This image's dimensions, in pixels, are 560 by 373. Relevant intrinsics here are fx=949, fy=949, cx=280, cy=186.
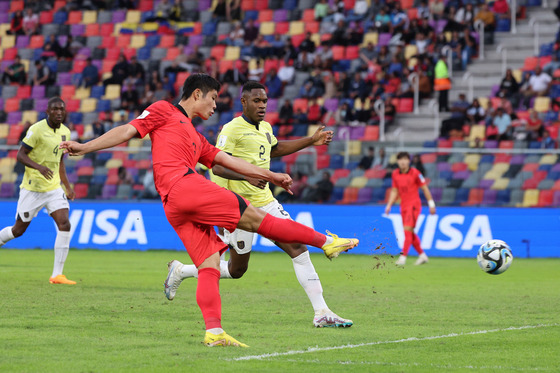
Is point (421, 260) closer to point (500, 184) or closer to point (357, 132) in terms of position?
point (500, 184)

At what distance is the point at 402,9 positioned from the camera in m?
31.0

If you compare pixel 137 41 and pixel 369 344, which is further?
pixel 137 41

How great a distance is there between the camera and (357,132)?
1035 inches

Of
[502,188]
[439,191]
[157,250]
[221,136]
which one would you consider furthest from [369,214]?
[221,136]

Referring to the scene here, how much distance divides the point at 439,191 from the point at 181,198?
1588 centimetres

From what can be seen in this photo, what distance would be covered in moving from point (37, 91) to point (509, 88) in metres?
16.4

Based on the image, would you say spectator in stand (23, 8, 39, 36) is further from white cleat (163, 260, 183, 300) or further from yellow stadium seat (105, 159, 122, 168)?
white cleat (163, 260, 183, 300)

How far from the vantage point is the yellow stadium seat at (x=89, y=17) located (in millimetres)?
36656

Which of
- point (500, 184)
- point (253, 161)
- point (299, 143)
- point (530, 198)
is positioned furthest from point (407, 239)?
point (253, 161)

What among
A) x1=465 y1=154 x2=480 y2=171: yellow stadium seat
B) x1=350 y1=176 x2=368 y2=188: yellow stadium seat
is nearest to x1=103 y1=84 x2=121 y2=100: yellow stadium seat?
x1=350 y1=176 x2=368 y2=188: yellow stadium seat

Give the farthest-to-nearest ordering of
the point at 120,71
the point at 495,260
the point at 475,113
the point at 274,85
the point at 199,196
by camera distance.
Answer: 1. the point at 120,71
2. the point at 274,85
3. the point at 475,113
4. the point at 495,260
5. the point at 199,196

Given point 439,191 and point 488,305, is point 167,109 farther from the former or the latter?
point 439,191

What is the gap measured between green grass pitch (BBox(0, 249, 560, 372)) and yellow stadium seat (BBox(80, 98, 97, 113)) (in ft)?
52.1

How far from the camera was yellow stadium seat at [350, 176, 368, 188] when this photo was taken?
23859 millimetres
